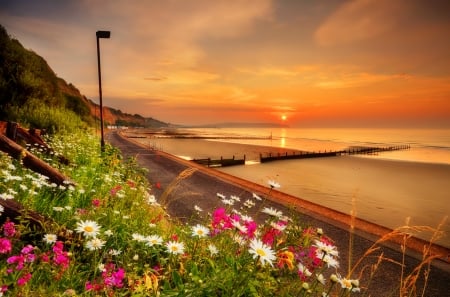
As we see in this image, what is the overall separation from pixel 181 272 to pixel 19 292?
55.2 inches

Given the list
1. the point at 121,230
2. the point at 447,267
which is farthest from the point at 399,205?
the point at 121,230

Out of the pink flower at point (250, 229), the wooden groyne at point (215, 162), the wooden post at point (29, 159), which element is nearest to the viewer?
the pink flower at point (250, 229)

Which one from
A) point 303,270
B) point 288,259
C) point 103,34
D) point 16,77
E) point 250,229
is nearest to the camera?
point 288,259

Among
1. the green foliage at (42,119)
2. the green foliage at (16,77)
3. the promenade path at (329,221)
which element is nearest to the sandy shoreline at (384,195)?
the promenade path at (329,221)

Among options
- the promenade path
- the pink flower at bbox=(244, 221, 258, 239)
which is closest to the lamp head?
the promenade path

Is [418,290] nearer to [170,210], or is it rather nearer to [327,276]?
[327,276]

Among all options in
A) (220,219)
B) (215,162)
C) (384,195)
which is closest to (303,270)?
(220,219)

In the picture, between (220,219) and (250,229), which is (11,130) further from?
(250,229)

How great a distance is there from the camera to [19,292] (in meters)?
2.47

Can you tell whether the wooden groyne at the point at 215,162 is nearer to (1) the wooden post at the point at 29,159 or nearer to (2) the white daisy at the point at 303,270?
(1) the wooden post at the point at 29,159

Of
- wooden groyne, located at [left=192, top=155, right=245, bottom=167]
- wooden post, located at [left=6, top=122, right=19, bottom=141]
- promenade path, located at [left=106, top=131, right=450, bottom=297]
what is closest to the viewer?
promenade path, located at [left=106, top=131, right=450, bottom=297]

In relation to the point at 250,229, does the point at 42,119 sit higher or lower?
higher

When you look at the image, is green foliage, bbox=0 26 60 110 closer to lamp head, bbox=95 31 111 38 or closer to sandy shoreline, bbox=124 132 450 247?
lamp head, bbox=95 31 111 38

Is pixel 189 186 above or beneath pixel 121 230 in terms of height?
beneath
